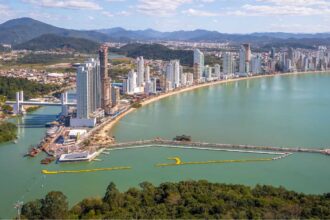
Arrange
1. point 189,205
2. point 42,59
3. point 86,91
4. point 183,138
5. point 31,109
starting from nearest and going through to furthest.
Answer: point 189,205 → point 183,138 → point 86,91 → point 31,109 → point 42,59

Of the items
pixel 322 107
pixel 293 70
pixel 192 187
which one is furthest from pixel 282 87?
pixel 192 187

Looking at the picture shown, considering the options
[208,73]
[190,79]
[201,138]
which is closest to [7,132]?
[201,138]

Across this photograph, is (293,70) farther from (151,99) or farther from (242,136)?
(242,136)

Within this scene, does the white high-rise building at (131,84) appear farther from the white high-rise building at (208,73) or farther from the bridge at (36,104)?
the white high-rise building at (208,73)

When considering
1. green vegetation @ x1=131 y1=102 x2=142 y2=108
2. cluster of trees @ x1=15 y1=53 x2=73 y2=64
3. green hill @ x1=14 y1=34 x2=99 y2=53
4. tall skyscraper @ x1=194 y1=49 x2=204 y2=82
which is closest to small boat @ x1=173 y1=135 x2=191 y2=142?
green vegetation @ x1=131 y1=102 x2=142 y2=108

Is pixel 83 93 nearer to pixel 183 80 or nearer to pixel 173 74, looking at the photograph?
pixel 173 74

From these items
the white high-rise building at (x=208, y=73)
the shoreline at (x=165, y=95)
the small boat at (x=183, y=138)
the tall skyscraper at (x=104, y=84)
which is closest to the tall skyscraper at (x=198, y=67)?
the white high-rise building at (x=208, y=73)
